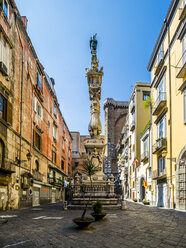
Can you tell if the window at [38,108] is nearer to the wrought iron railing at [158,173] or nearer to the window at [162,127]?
the window at [162,127]

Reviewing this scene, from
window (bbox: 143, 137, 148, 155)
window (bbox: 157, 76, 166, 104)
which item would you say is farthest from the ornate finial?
window (bbox: 143, 137, 148, 155)

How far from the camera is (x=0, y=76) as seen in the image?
15.8 metres

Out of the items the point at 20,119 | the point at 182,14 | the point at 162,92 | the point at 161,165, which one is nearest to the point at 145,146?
the point at 161,165

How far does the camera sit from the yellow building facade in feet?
57.8

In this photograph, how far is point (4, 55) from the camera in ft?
54.5

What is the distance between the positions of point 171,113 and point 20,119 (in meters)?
12.1

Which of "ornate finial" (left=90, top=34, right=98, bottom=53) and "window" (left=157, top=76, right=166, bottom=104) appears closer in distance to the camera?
"window" (left=157, top=76, right=166, bottom=104)

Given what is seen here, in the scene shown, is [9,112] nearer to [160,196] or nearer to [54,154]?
[160,196]

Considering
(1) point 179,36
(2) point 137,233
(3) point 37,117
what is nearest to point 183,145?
(1) point 179,36

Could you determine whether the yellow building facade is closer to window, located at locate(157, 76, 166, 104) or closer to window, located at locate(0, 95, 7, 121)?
window, located at locate(157, 76, 166, 104)

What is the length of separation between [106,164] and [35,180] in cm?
4521

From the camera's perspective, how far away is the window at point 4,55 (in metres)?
16.1

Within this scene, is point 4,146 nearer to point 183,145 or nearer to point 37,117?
point 37,117

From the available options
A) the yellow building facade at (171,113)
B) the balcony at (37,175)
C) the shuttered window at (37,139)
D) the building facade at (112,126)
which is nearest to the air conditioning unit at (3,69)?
the shuttered window at (37,139)
